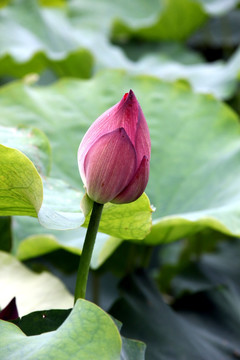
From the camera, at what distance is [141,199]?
1.95 ft

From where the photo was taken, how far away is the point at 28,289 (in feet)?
2.82

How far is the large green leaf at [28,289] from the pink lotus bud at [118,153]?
0.32 metres

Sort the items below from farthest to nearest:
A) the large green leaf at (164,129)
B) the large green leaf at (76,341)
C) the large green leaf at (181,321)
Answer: the large green leaf at (164,129) < the large green leaf at (181,321) < the large green leaf at (76,341)

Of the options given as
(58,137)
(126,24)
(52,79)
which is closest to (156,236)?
(58,137)

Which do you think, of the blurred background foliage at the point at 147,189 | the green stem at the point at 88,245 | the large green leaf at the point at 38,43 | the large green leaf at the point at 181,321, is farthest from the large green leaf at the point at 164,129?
the green stem at the point at 88,245

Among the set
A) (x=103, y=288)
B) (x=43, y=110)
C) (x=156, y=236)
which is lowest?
(x=103, y=288)

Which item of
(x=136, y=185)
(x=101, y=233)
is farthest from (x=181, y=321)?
(x=136, y=185)

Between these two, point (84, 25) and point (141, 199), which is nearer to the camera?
point (141, 199)

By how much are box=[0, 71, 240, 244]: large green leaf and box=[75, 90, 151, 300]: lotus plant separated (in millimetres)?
477

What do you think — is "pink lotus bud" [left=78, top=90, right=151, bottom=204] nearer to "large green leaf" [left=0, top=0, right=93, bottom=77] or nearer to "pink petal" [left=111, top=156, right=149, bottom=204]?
"pink petal" [left=111, top=156, right=149, bottom=204]

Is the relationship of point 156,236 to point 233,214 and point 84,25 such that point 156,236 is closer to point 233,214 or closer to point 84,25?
point 233,214

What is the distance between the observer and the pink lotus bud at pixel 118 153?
0.51 meters

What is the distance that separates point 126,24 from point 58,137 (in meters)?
0.98

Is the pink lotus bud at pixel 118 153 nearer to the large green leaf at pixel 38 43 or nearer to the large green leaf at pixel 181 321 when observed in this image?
the large green leaf at pixel 181 321
